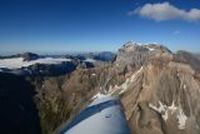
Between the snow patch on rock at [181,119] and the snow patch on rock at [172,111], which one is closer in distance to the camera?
the snow patch on rock at [181,119]

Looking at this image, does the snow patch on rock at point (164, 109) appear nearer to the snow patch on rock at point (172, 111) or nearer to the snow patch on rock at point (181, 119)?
the snow patch on rock at point (172, 111)

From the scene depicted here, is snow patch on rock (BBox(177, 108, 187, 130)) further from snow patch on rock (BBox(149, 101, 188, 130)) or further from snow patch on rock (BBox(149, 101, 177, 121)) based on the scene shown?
snow patch on rock (BBox(149, 101, 177, 121))

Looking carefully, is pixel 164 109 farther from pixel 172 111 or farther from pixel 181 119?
pixel 181 119

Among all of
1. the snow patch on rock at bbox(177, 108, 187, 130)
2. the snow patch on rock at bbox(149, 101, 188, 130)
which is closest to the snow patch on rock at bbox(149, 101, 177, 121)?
the snow patch on rock at bbox(149, 101, 188, 130)

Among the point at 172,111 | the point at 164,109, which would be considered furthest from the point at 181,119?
the point at 164,109

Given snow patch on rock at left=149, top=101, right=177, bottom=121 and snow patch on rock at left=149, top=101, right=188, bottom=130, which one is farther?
snow patch on rock at left=149, top=101, right=177, bottom=121

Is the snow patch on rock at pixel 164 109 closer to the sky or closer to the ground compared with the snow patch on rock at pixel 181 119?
closer to the sky

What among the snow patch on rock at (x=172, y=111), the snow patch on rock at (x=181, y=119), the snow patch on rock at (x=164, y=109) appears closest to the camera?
the snow patch on rock at (x=181, y=119)

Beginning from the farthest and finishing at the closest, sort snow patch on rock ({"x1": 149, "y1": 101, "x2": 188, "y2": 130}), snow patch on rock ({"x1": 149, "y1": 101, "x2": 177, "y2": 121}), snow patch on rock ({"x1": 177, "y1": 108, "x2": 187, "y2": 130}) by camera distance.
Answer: snow patch on rock ({"x1": 149, "y1": 101, "x2": 177, "y2": 121})
snow patch on rock ({"x1": 149, "y1": 101, "x2": 188, "y2": 130})
snow patch on rock ({"x1": 177, "y1": 108, "x2": 187, "y2": 130})

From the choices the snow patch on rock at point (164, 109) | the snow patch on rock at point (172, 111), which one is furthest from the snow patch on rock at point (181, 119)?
the snow patch on rock at point (164, 109)

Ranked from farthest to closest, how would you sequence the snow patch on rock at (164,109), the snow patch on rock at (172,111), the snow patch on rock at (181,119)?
A: the snow patch on rock at (164,109) → the snow patch on rock at (172,111) → the snow patch on rock at (181,119)

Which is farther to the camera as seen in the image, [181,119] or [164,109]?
[164,109]
